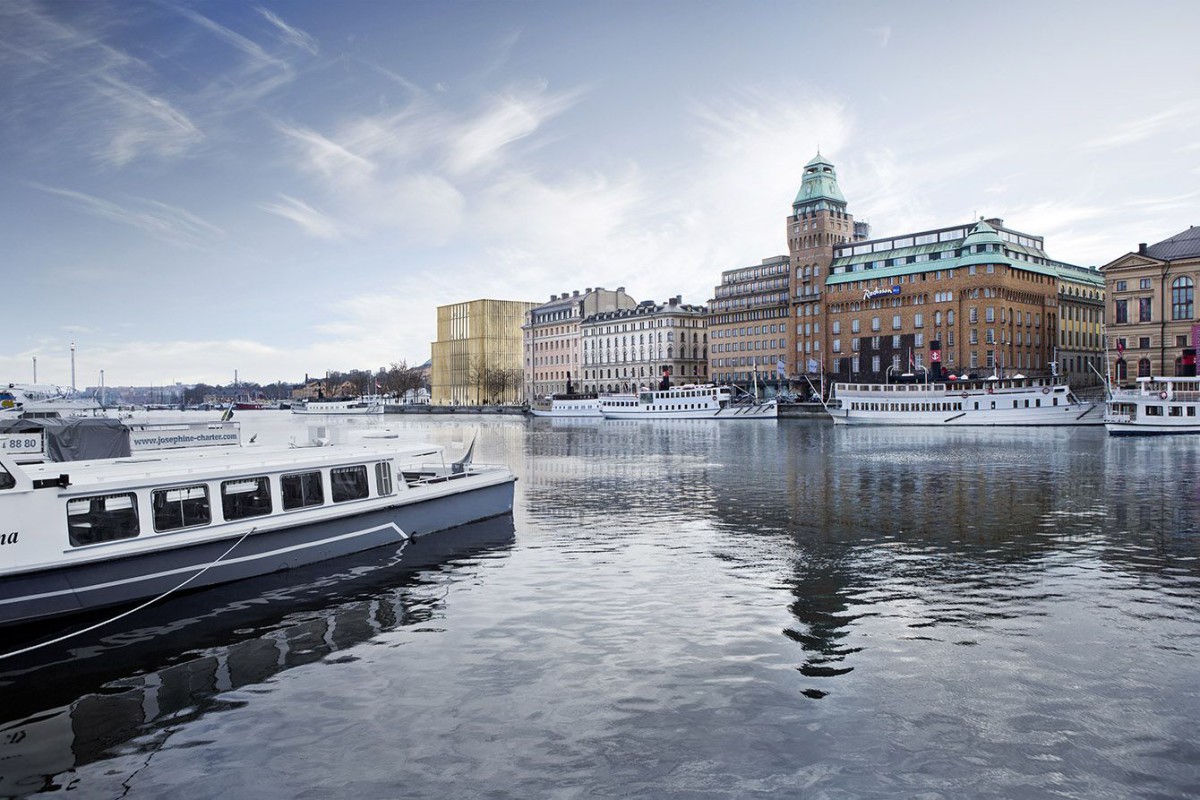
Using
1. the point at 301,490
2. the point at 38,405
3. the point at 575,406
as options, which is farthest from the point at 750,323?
the point at 301,490

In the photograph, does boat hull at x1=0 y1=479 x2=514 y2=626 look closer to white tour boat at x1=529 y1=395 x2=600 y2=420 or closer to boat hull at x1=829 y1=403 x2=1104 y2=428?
boat hull at x1=829 y1=403 x2=1104 y2=428

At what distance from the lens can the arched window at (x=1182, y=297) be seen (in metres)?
117

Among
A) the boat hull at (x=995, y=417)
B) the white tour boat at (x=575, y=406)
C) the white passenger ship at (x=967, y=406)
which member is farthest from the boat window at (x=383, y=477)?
the white tour boat at (x=575, y=406)

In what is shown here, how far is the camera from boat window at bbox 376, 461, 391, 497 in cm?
2708

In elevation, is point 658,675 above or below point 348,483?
below

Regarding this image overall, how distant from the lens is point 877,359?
529 feet

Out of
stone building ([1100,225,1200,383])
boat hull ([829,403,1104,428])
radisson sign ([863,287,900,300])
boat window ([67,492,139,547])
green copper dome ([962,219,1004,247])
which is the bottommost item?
boat hull ([829,403,1104,428])

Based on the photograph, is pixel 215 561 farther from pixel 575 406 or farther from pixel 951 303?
pixel 575 406

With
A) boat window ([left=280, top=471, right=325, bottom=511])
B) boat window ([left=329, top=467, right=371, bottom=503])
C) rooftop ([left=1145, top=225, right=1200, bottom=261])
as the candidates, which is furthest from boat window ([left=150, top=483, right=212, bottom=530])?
rooftop ([left=1145, top=225, right=1200, bottom=261])

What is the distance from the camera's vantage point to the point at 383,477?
1074 inches

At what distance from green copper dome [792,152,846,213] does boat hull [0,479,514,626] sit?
522 ft

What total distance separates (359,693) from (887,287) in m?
158

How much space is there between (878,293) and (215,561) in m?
153

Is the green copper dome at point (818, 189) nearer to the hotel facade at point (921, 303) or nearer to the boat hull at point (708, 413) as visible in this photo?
the hotel facade at point (921, 303)
